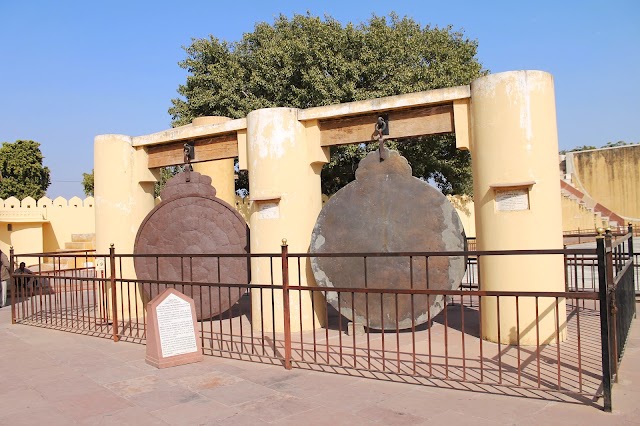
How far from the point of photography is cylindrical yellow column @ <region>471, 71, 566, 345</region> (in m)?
6.00

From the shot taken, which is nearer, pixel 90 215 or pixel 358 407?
pixel 358 407

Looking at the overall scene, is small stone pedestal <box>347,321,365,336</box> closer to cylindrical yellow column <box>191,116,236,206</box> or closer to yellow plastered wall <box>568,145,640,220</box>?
cylindrical yellow column <box>191,116,236,206</box>

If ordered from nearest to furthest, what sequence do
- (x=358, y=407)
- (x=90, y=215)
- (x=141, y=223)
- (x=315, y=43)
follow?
(x=358, y=407) → (x=141, y=223) → (x=315, y=43) → (x=90, y=215)

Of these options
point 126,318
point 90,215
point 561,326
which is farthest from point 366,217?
point 90,215

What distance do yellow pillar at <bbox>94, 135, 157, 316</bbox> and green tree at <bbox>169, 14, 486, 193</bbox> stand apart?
9.18m

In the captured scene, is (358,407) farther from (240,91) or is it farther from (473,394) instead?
(240,91)

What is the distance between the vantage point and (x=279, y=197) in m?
7.25

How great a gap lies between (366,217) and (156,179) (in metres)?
4.36

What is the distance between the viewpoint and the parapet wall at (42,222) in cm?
2198

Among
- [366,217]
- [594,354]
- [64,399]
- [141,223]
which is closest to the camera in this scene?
[64,399]

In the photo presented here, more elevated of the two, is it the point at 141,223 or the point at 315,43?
the point at 315,43

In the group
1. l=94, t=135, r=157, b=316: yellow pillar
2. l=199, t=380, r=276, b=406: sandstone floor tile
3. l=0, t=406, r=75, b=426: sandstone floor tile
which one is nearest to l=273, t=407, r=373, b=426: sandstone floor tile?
l=199, t=380, r=276, b=406: sandstone floor tile

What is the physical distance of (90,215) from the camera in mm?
24188

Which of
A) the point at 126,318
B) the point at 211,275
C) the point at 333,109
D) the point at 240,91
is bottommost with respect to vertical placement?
the point at 126,318
